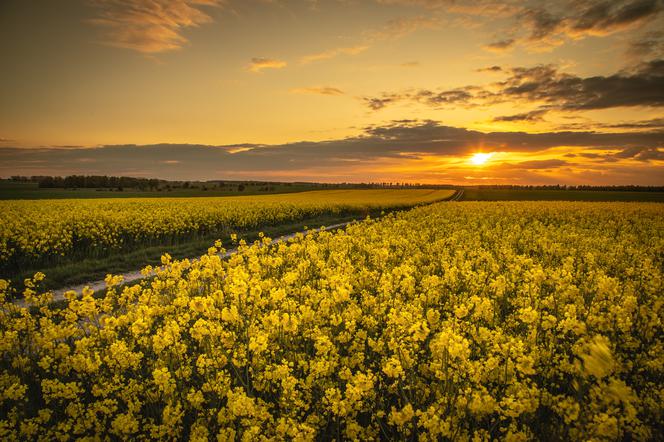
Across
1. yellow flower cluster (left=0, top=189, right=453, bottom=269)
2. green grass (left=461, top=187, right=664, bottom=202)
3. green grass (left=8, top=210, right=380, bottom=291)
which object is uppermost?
green grass (left=461, top=187, right=664, bottom=202)

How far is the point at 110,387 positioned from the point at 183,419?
0.92 metres

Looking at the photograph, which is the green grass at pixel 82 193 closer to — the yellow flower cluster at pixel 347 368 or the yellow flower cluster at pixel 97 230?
the yellow flower cluster at pixel 97 230

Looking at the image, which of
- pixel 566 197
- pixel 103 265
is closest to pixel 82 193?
pixel 103 265

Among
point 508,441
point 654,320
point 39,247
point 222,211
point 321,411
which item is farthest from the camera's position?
point 222,211

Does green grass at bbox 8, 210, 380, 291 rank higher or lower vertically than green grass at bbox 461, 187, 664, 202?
lower

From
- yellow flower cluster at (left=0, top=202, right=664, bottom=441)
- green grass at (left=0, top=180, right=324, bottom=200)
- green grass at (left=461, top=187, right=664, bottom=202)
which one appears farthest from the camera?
green grass at (left=461, top=187, right=664, bottom=202)

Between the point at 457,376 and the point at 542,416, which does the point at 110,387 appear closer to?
the point at 457,376

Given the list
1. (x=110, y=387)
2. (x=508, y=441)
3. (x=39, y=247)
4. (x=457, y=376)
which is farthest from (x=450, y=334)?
(x=39, y=247)

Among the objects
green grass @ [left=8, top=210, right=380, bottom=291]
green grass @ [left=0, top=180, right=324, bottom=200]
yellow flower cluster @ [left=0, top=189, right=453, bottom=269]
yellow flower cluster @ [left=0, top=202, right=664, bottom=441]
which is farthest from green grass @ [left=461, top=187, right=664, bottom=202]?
yellow flower cluster @ [left=0, top=202, right=664, bottom=441]

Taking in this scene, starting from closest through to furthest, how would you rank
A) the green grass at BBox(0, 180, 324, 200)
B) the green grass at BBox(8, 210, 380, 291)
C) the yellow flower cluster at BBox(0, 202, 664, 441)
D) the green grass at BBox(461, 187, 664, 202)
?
the yellow flower cluster at BBox(0, 202, 664, 441) < the green grass at BBox(8, 210, 380, 291) < the green grass at BBox(0, 180, 324, 200) < the green grass at BBox(461, 187, 664, 202)

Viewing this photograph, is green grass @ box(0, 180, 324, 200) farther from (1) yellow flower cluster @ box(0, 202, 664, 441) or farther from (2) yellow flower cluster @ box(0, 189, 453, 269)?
(1) yellow flower cluster @ box(0, 202, 664, 441)

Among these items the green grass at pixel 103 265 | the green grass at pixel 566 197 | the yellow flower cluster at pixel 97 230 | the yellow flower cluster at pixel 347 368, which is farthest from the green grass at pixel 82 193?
the yellow flower cluster at pixel 347 368

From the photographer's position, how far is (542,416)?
13.2 feet

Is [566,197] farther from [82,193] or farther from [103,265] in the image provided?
[82,193]
